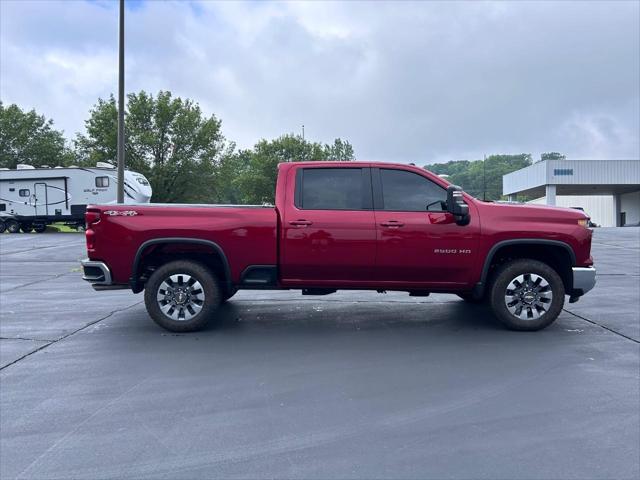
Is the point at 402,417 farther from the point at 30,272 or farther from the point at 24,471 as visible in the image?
the point at 30,272

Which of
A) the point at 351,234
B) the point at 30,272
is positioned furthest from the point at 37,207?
the point at 351,234

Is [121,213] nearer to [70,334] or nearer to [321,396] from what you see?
[70,334]

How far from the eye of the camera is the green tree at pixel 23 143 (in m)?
47.3

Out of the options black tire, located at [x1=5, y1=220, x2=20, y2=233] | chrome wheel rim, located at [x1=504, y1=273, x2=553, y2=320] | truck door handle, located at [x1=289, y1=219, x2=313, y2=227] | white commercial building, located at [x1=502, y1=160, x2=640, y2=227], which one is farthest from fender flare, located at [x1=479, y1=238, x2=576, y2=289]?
white commercial building, located at [x1=502, y1=160, x2=640, y2=227]

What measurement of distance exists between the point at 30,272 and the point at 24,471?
11515 millimetres

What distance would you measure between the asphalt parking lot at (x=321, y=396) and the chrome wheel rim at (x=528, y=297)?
0.90ft

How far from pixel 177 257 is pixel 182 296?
0.54 metres

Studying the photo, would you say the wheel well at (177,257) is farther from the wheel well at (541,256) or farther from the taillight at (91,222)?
the wheel well at (541,256)

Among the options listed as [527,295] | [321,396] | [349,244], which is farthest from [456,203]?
[321,396]

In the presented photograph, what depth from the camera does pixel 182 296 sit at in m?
6.73

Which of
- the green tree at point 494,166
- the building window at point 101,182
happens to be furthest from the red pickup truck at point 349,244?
the green tree at point 494,166

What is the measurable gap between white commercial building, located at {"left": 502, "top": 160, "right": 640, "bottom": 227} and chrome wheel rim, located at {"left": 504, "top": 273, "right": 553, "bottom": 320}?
2019 inches

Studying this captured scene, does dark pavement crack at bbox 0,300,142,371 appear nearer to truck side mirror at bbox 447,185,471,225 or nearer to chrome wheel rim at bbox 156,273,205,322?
chrome wheel rim at bbox 156,273,205,322

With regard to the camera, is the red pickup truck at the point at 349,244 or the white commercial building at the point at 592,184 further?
the white commercial building at the point at 592,184
